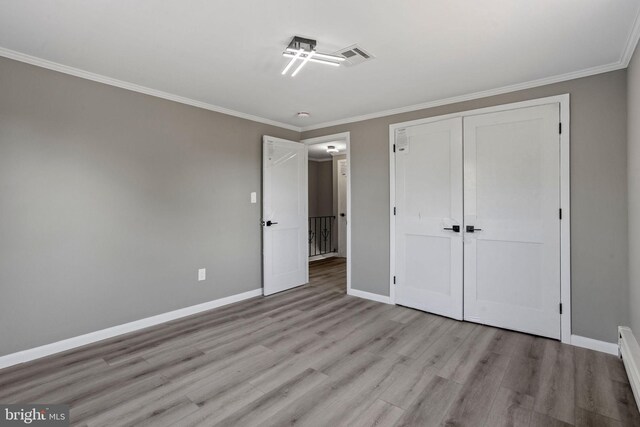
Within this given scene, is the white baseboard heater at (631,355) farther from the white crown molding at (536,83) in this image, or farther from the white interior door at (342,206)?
the white interior door at (342,206)

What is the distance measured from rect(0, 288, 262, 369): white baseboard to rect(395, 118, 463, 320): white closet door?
213 cm

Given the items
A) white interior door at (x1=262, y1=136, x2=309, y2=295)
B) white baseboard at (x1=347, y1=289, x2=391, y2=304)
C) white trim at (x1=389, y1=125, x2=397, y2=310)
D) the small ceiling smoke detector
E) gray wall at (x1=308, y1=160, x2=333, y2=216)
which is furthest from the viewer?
gray wall at (x1=308, y1=160, x2=333, y2=216)

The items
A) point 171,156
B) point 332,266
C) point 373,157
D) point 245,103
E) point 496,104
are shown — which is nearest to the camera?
point 496,104

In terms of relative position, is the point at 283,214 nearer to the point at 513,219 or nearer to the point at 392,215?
the point at 392,215

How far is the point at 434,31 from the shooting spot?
2.12 meters

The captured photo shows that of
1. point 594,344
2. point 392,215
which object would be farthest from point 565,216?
point 392,215

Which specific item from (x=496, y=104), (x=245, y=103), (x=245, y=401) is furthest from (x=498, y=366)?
(x=245, y=103)

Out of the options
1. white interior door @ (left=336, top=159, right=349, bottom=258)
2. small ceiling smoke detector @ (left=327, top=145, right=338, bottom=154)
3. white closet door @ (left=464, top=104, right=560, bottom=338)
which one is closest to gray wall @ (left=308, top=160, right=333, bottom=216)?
white interior door @ (left=336, top=159, right=349, bottom=258)

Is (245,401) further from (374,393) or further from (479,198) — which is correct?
(479,198)

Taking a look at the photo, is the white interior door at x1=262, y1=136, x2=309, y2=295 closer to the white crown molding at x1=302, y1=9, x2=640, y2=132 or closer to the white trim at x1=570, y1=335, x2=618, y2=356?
the white crown molding at x1=302, y1=9, x2=640, y2=132

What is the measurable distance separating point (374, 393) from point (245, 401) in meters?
0.83

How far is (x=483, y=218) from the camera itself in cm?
323

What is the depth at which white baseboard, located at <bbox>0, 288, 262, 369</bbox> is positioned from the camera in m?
2.47

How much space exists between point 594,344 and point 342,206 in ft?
17.0
